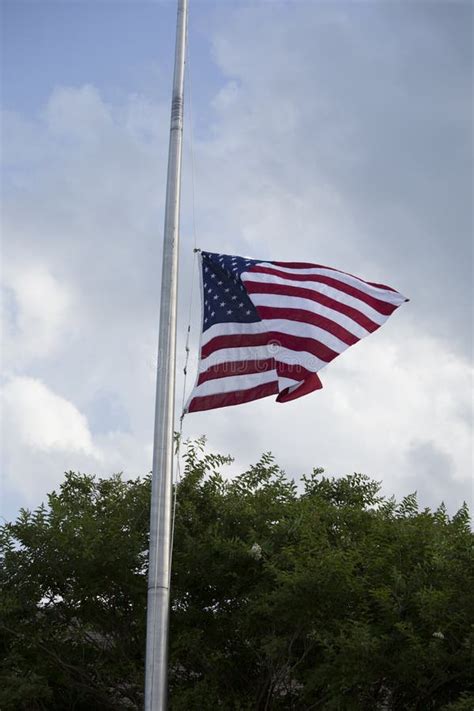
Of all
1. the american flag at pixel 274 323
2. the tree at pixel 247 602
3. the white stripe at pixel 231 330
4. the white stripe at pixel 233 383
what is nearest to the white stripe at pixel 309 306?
the american flag at pixel 274 323

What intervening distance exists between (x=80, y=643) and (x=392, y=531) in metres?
4.95

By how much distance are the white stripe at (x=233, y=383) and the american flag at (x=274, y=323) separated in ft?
0.04

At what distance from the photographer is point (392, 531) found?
46.0 ft

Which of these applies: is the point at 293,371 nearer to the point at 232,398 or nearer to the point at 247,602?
the point at 232,398

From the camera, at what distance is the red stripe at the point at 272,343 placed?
41.8ft

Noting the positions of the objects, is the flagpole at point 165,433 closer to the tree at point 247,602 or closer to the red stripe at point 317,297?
the red stripe at point 317,297

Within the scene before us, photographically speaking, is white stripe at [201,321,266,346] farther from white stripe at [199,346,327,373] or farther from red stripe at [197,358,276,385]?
red stripe at [197,358,276,385]

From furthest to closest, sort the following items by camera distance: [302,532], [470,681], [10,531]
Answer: [10,531] → [302,532] → [470,681]

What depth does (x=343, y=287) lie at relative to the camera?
1318cm

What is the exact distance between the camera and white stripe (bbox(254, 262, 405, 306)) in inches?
520

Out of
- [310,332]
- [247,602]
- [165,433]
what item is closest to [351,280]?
[310,332]

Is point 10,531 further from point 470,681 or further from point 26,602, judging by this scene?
point 470,681

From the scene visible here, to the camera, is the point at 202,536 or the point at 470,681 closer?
the point at 470,681

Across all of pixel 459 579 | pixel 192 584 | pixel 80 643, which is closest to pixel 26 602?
pixel 80 643
